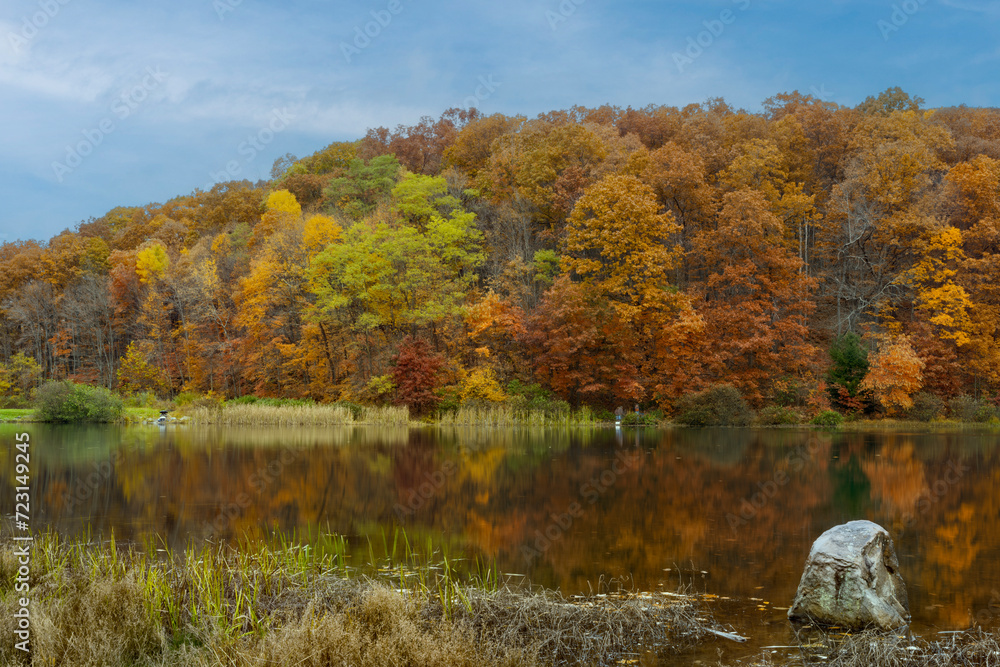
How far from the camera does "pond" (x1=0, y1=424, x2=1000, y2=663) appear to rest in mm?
7324

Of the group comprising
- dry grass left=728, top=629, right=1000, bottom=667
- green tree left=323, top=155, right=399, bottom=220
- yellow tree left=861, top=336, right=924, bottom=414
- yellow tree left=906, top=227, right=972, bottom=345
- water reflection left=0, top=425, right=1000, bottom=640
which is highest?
green tree left=323, top=155, right=399, bottom=220

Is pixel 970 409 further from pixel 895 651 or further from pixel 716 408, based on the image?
pixel 895 651

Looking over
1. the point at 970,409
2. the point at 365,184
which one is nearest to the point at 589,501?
the point at 970,409

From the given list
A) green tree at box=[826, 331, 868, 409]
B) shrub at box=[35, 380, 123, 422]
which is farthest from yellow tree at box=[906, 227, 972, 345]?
shrub at box=[35, 380, 123, 422]

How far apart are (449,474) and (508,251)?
93.7 ft

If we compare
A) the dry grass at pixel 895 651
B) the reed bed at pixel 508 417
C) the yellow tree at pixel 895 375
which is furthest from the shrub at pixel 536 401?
the dry grass at pixel 895 651

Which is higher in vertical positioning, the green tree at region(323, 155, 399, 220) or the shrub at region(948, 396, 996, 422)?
the green tree at region(323, 155, 399, 220)

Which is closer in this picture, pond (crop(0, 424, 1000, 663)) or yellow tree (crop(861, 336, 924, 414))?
pond (crop(0, 424, 1000, 663))

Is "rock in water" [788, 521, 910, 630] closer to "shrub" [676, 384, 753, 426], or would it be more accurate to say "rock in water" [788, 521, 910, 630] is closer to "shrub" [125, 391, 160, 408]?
"shrub" [676, 384, 753, 426]

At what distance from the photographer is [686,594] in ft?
21.5

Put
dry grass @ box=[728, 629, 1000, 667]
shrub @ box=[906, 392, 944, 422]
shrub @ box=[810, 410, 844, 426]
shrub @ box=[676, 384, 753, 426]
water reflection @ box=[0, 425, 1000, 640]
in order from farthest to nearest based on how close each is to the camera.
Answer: shrub @ box=[906, 392, 944, 422]
shrub @ box=[676, 384, 753, 426]
shrub @ box=[810, 410, 844, 426]
water reflection @ box=[0, 425, 1000, 640]
dry grass @ box=[728, 629, 1000, 667]

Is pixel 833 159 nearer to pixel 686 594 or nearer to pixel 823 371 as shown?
pixel 823 371

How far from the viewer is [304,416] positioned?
3297cm

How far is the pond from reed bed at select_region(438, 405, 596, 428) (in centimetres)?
972
